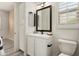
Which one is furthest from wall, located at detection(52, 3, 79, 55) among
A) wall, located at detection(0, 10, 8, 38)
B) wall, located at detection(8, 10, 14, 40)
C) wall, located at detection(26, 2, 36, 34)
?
wall, located at detection(0, 10, 8, 38)

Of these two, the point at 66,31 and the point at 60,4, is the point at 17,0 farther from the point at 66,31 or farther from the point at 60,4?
the point at 66,31

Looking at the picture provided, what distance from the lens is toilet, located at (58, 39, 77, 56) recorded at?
1364mm

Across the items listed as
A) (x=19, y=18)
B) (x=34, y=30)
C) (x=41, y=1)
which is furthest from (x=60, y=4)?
(x=19, y=18)

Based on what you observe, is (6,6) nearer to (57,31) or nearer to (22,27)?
(22,27)

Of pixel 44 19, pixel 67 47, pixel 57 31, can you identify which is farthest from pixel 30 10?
pixel 67 47

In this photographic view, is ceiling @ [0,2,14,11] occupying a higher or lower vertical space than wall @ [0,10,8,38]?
higher

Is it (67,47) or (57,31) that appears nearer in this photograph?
(67,47)

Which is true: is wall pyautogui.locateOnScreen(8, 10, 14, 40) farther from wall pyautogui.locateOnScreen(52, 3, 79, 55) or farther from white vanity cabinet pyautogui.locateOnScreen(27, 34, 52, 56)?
wall pyautogui.locateOnScreen(52, 3, 79, 55)

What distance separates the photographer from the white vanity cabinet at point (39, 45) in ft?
4.88

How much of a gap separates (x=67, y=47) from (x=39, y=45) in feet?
1.40

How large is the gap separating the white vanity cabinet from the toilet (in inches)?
6.6

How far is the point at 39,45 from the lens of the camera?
5.02ft

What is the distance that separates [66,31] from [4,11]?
1.01m

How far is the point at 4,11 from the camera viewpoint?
59.2 inches
